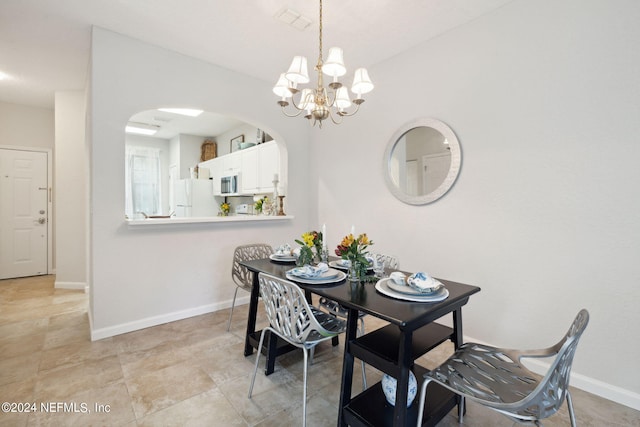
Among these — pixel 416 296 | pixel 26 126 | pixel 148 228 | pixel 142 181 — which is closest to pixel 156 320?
pixel 148 228

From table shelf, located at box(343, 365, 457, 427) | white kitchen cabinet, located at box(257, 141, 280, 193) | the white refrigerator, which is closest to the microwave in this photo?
the white refrigerator

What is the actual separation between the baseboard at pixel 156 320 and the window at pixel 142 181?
4174mm

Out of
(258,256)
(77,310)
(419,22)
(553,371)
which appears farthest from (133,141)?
(553,371)

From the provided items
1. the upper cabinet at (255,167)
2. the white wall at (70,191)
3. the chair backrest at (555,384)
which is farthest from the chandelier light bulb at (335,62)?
the white wall at (70,191)

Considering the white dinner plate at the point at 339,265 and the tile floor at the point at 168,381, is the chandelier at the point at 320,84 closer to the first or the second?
the white dinner plate at the point at 339,265

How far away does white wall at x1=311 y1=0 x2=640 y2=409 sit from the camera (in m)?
1.77

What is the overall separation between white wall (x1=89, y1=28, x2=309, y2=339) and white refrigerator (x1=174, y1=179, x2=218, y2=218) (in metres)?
2.63

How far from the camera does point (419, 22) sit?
96.3 inches

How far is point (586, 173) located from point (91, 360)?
147 inches

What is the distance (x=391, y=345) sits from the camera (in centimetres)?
158

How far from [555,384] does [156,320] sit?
3.07 metres

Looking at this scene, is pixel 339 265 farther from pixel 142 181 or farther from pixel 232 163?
pixel 142 181

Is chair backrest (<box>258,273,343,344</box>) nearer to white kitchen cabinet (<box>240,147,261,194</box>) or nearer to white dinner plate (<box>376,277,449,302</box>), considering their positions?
white dinner plate (<box>376,277,449,302</box>)

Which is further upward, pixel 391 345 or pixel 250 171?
pixel 250 171
